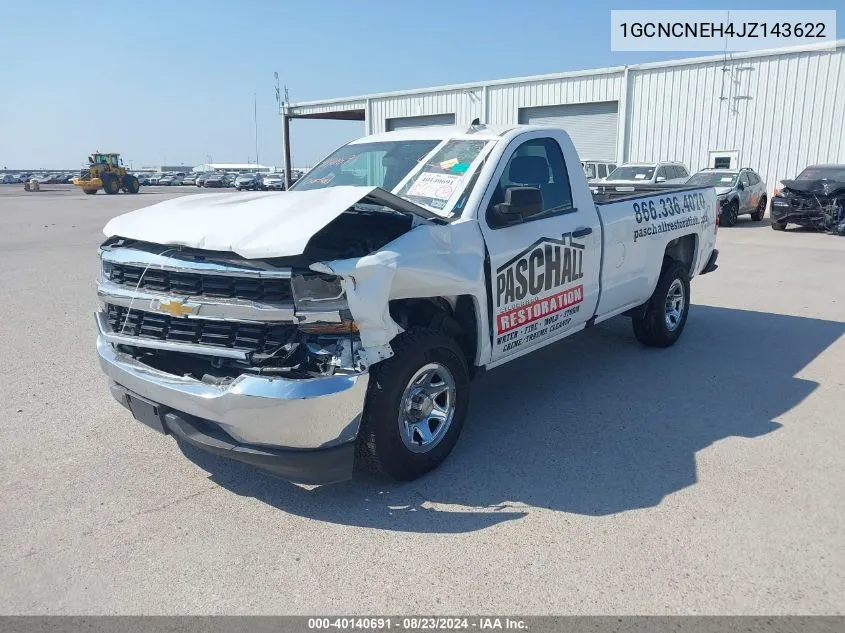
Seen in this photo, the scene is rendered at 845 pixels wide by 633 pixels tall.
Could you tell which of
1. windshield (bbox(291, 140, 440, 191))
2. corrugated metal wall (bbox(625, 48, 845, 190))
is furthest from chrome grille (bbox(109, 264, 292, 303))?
corrugated metal wall (bbox(625, 48, 845, 190))

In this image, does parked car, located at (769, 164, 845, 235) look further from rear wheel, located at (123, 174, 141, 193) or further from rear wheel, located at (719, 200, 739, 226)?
rear wheel, located at (123, 174, 141, 193)

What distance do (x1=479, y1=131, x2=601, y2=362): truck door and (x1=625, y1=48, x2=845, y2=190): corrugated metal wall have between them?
813 inches

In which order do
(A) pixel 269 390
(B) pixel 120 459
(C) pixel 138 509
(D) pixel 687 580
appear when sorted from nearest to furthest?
(D) pixel 687 580
(A) pixel 269 390
(C) pixel 138 509
(B) pixel 120 459

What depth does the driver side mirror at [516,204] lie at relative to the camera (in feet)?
13.7

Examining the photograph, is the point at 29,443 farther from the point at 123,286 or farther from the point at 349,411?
the point at 349,411

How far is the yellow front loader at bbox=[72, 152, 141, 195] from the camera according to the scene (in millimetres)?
49094

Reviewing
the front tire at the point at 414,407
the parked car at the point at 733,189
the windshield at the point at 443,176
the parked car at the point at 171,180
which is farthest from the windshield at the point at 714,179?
the parked car at the point at 171,180

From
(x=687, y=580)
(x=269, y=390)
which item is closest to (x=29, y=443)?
(x=269, y=390)

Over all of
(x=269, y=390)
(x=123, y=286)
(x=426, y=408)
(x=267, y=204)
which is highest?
(x=267, y=204)

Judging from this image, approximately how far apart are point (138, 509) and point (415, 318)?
1865mm

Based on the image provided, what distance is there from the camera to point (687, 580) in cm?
298

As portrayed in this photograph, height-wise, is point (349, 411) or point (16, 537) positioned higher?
point (349, 411)

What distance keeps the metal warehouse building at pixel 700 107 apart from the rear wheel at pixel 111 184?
31.1 meters

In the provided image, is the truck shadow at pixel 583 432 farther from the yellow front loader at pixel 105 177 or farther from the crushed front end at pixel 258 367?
the yellow front loader at pixel 105 177
